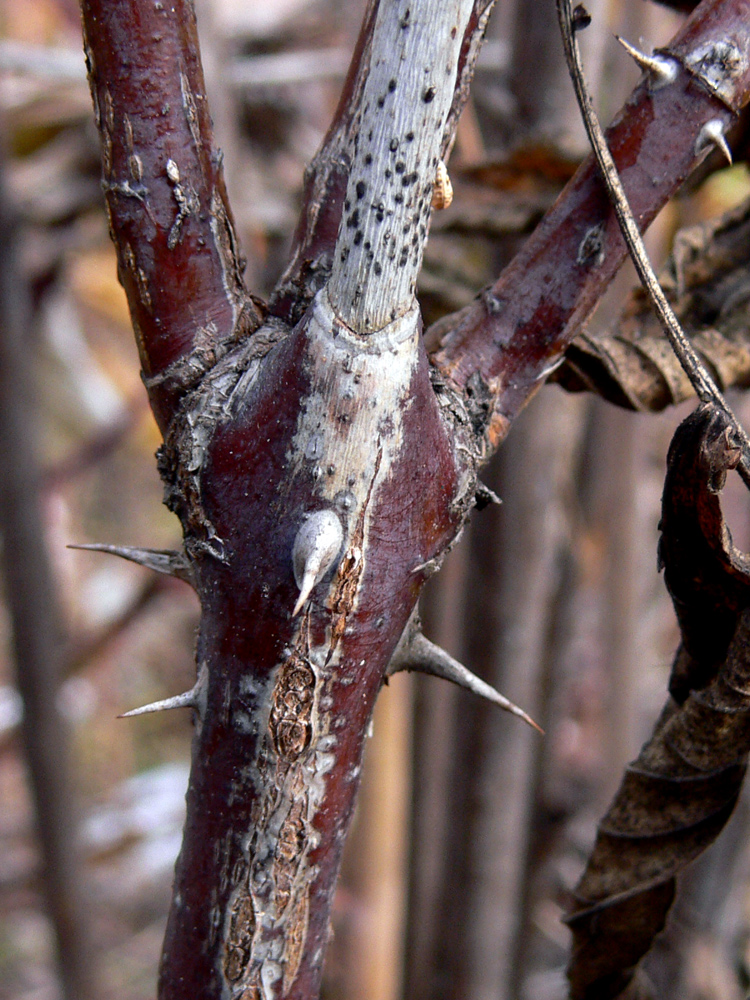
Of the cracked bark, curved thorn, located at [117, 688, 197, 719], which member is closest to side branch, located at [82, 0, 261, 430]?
the cracked bark

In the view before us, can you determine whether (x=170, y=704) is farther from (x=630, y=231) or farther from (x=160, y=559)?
(x=630, y=231)

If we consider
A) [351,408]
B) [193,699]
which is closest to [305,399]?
[351,408]

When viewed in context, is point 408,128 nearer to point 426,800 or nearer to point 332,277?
point 332,277

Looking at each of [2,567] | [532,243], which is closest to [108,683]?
[2,567]

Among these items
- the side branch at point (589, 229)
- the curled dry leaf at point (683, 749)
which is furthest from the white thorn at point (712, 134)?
the curled dry leaf at point (683, 749)

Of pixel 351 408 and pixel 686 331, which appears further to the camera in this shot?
pixel 686 331

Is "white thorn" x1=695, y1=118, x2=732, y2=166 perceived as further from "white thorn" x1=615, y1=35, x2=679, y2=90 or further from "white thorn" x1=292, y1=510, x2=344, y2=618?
"white thorn" x1=292, y1=510, x2=344, y2=618

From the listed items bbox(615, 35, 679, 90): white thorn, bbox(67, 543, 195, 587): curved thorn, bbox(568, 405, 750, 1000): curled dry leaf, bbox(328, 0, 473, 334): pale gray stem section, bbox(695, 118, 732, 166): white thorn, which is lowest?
bbox(568, 405, 750, 1000): curled dry leaf
